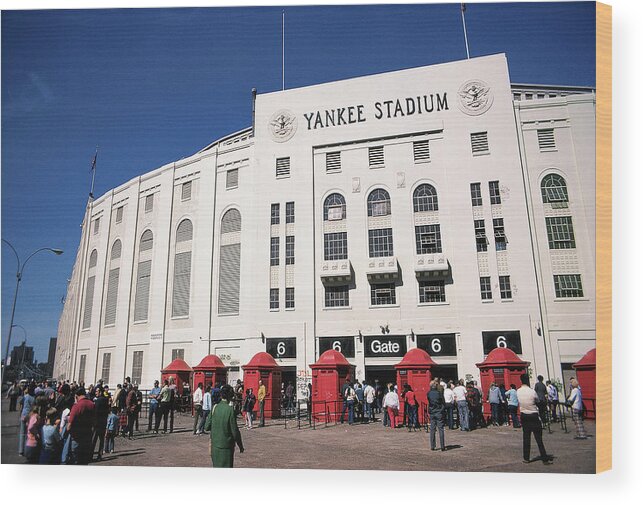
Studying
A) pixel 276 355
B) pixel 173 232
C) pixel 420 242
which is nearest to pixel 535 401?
pixel 420 242

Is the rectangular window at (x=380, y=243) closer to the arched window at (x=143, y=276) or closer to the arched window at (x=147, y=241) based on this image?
the arched window at (x=143, y=276)

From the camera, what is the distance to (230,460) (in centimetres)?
746

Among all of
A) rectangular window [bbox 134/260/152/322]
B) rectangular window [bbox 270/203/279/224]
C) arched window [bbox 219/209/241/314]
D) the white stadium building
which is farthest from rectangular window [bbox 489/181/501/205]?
rectangular window [bbox 134/260/152/322]

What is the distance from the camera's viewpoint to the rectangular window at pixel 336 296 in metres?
23.6

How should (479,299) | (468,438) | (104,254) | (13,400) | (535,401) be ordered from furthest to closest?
1. (104,254)
2. (479,299)
3. (13,400)
4. (468,438)
5. (535,401)

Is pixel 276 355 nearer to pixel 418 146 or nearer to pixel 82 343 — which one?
pixel 418 146

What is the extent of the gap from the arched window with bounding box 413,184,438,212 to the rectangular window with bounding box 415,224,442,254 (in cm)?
98

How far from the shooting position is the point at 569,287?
65.7 feet

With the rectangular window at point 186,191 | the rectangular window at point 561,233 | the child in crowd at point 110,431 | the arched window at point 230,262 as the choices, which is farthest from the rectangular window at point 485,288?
the rectangular window at point 186,191

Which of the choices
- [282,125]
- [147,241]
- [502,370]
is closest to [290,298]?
Result: [282,125]

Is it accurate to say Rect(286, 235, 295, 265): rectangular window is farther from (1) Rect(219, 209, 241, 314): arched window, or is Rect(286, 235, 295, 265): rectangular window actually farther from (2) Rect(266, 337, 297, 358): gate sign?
(2) Rect(266, 337, 297, 358): gate sign

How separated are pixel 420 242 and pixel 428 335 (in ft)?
15.4

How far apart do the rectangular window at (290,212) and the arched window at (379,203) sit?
13.8 ft

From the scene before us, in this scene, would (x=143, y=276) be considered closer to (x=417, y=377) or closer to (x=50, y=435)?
(x=417, y=377)
